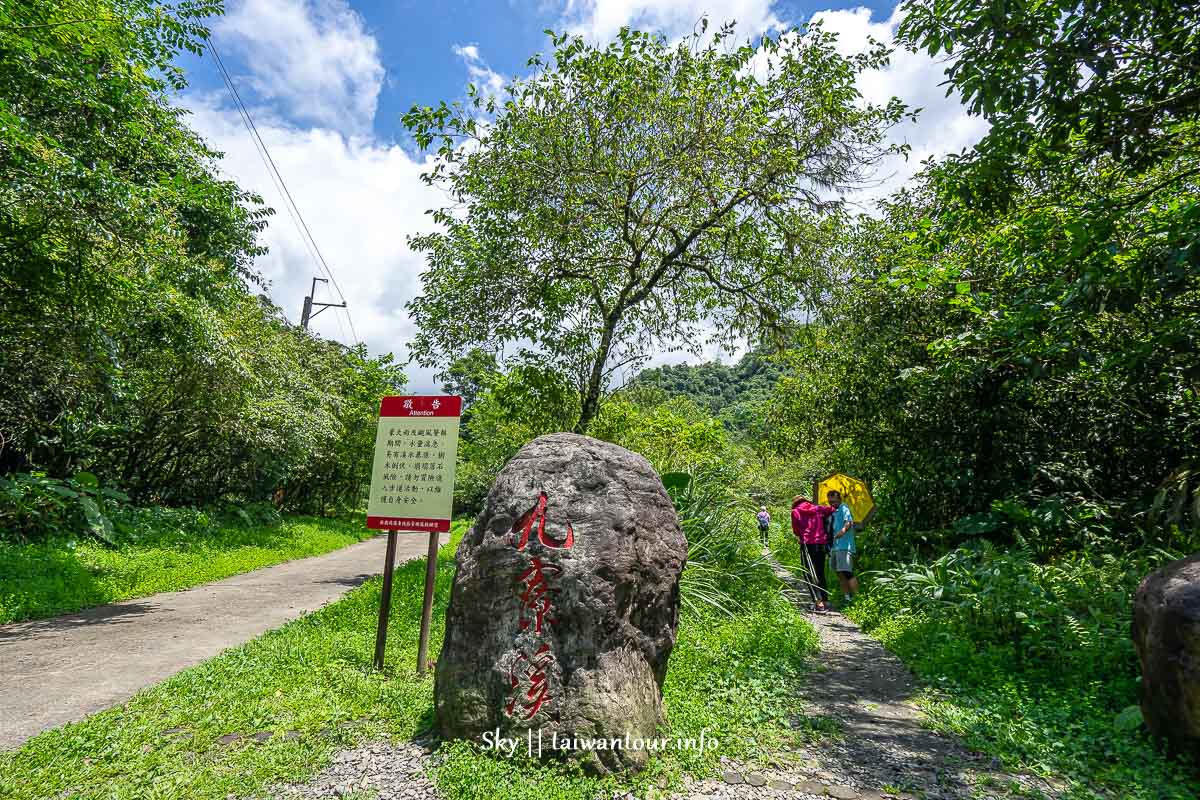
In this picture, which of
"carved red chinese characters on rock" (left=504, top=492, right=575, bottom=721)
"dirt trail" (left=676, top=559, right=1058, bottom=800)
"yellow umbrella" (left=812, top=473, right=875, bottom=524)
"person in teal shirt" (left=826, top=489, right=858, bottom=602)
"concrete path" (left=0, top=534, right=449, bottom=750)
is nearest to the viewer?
"dirt trail" (left=676, top=559, right=1058, bottom=800)

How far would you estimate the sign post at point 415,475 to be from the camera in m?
5.16

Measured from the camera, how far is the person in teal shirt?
27.4 ft

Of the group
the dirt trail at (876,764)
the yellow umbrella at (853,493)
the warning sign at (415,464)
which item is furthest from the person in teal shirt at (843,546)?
the warning sign at (415,464)

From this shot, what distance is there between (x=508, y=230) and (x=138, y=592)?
280 inches

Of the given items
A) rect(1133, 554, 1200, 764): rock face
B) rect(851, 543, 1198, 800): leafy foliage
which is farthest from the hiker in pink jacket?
rect(1133, 554, 1200, 764): rock face

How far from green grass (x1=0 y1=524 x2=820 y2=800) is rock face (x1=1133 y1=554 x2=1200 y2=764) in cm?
202

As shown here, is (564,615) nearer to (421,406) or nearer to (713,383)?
(421,406)

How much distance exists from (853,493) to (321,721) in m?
8.93

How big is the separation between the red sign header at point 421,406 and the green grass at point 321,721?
2.12 m

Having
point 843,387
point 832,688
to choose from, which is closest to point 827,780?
point 832,688

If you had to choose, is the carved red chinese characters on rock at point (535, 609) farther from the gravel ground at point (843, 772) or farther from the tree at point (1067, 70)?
the tree at point (1067, 70)

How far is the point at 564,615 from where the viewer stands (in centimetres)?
361

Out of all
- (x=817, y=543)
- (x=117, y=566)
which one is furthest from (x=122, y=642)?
(x=817, y=543)

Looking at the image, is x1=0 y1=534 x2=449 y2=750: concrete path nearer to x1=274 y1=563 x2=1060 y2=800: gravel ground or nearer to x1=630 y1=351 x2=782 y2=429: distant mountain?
x1=274 y1=563 x2=1060 y2=800: gravel ground
